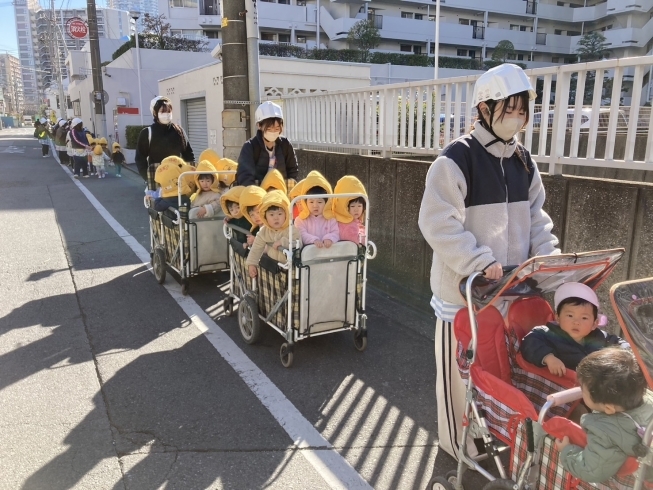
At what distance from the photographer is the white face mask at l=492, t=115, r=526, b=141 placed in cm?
239

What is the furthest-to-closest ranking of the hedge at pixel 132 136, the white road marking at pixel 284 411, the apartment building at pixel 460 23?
the apartment building at pixel 460 23 < the hedge at pixel 132 136 < the white road marking at pixel 284 411

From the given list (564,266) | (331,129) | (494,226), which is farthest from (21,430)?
(331,129)

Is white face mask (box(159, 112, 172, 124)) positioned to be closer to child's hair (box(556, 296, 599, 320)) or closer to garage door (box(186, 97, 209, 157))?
child's hair (box(556, 296, 599, 320))

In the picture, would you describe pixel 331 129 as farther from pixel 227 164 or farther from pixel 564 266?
pixel 564 266

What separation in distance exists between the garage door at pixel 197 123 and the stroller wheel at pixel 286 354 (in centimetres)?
1177

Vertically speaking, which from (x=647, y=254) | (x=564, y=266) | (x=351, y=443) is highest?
(x=564, y=266)

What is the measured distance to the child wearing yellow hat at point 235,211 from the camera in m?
4.79

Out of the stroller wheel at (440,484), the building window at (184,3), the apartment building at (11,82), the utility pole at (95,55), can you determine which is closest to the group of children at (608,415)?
the stroller wheel at (440,484)


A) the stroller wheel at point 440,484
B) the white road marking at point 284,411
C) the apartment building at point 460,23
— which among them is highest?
the apartment building at point 460,23

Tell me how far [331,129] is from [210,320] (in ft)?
12.3

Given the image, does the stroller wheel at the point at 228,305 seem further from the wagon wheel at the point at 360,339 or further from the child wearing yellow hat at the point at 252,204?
the wagon wheel at the point at 360,339

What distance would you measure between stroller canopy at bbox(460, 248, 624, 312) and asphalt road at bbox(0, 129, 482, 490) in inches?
44.2

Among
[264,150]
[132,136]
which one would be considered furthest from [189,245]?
[132,136]

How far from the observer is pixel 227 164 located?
6.34 m
